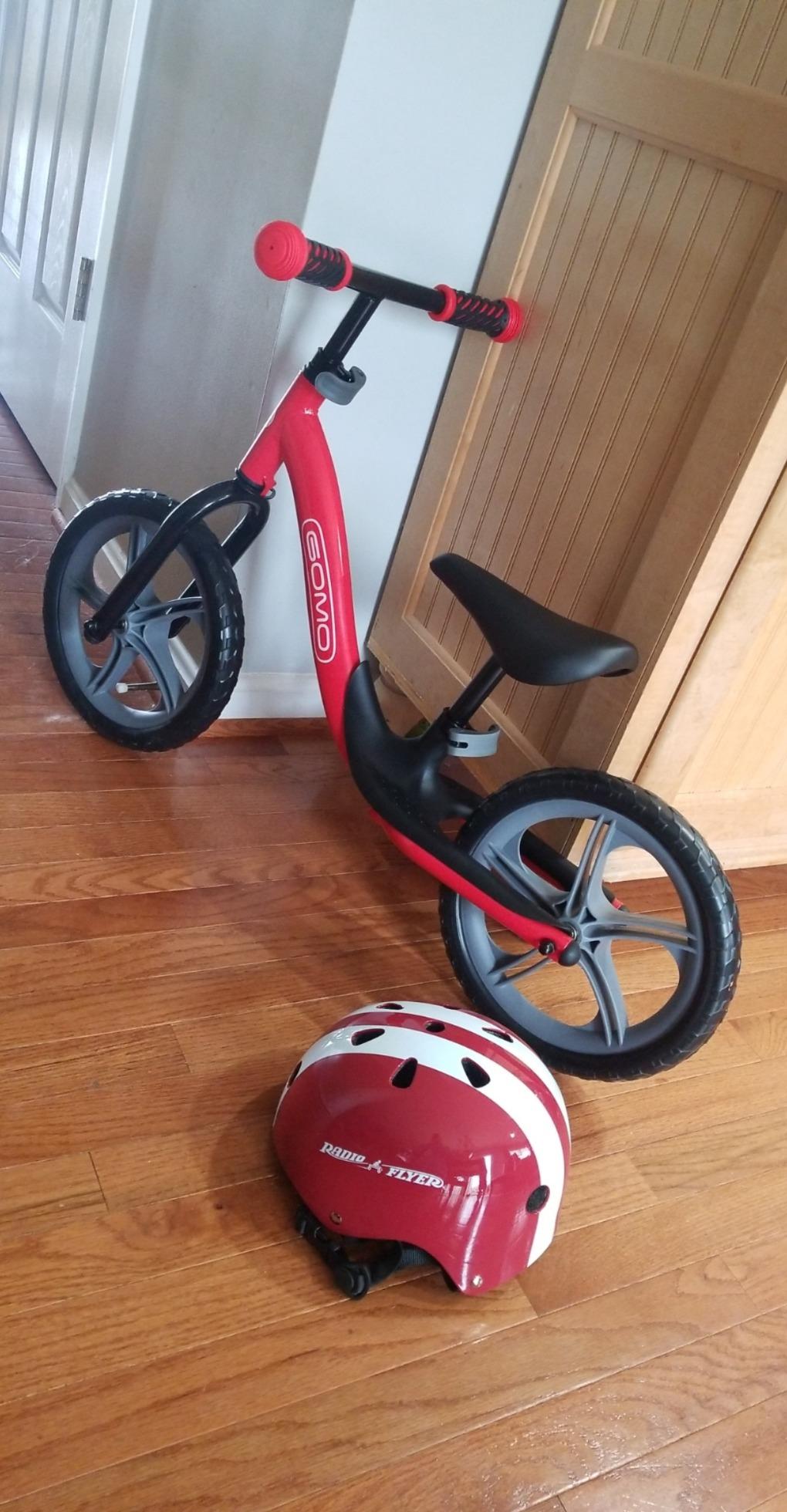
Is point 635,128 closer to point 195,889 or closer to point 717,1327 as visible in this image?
point 195,889

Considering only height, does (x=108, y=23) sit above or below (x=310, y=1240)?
above

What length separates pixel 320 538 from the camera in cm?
→ 152

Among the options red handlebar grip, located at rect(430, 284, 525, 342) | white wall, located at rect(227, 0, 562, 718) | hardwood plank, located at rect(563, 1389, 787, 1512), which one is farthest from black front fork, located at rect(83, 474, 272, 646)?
hardwood plank, located at rect(563, 1389, 787, 1512)

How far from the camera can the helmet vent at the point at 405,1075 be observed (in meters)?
1.10

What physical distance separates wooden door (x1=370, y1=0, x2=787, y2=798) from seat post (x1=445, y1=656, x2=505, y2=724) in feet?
0.51

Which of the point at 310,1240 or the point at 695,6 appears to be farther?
the point at 695,6

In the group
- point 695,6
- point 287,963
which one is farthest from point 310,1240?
point 695,6

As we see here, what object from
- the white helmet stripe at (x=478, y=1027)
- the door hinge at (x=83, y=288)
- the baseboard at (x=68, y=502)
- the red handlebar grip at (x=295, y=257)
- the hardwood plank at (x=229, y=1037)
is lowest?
the hardwood plank at (x=229, y=1037)

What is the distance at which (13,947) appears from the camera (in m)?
1.34

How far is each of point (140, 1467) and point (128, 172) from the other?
1.96 meters

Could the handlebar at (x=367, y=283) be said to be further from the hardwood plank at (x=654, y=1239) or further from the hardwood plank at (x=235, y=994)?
the hardwood plank at (x=654, y=1239)

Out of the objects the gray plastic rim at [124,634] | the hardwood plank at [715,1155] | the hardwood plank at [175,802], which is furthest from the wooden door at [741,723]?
the gray plastic rim at [124,634]

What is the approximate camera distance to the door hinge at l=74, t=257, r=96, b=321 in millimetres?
2086

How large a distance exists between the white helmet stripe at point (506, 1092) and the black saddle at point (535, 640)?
0.41 metres
